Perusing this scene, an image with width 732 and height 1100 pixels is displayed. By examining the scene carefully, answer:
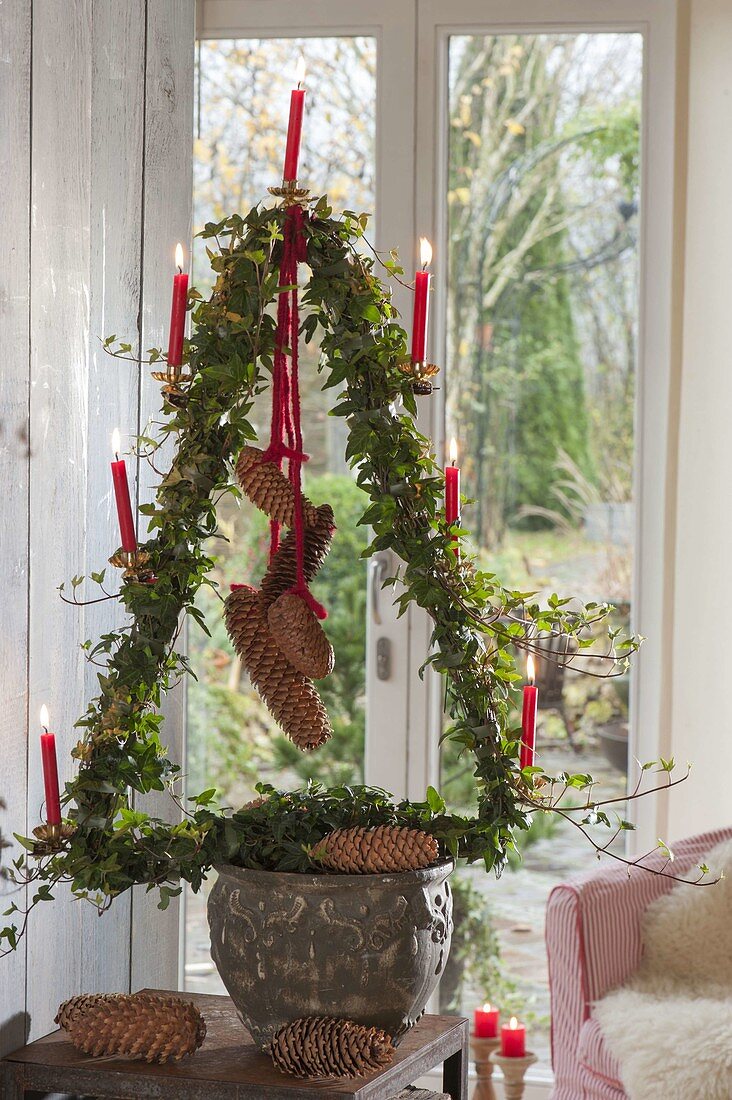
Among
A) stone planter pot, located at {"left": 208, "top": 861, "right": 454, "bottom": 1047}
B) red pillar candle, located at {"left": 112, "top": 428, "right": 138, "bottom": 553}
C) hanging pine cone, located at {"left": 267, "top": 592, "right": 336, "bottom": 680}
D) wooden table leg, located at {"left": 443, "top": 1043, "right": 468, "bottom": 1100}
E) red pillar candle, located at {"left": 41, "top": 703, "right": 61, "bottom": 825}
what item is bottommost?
wooden table leg, located at {"left": 443, "top": 1043, "right": 468, "bottom": 1100}

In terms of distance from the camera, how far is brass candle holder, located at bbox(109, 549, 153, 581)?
1.36 meters

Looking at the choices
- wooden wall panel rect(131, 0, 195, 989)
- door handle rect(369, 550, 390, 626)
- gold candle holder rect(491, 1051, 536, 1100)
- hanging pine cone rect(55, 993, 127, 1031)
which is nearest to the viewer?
hanging pine cone rect(55, 993, 127, 1031)

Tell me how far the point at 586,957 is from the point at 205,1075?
1.15 meters

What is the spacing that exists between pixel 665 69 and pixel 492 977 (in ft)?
6.71

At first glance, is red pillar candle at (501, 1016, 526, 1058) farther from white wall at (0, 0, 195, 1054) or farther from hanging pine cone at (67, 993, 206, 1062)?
hanging pine cone at (67, 993, 206, 1062)

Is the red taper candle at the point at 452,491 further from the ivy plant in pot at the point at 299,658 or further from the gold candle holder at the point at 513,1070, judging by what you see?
the gold candle holder at the point at 513,1070

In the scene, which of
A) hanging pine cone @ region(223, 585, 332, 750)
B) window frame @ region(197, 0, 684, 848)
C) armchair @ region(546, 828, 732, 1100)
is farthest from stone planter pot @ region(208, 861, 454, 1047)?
window frame @ region(197, 0, 684, 848)

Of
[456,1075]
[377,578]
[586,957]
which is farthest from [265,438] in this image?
[456,1075]

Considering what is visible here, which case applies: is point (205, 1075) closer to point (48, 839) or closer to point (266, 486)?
point (48, 839)

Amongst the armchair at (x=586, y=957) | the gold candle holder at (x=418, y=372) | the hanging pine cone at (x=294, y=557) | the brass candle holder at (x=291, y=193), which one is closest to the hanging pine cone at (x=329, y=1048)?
the hanging pine cone at (x=294, y=557)

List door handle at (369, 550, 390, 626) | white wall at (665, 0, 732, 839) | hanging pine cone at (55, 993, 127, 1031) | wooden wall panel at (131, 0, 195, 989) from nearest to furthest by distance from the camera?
hanging pine cone at (55, 993, 127, 1031)
wooden wall panel at (131, 0, 195, 989)
white wall at (665, 0, 732, 839)
door handle at (369, 550, 390, 626)

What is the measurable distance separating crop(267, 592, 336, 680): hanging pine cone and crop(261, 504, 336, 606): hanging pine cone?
4 centimetres

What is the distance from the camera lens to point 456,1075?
1.59 m

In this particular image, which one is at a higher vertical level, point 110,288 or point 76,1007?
point 110,288
